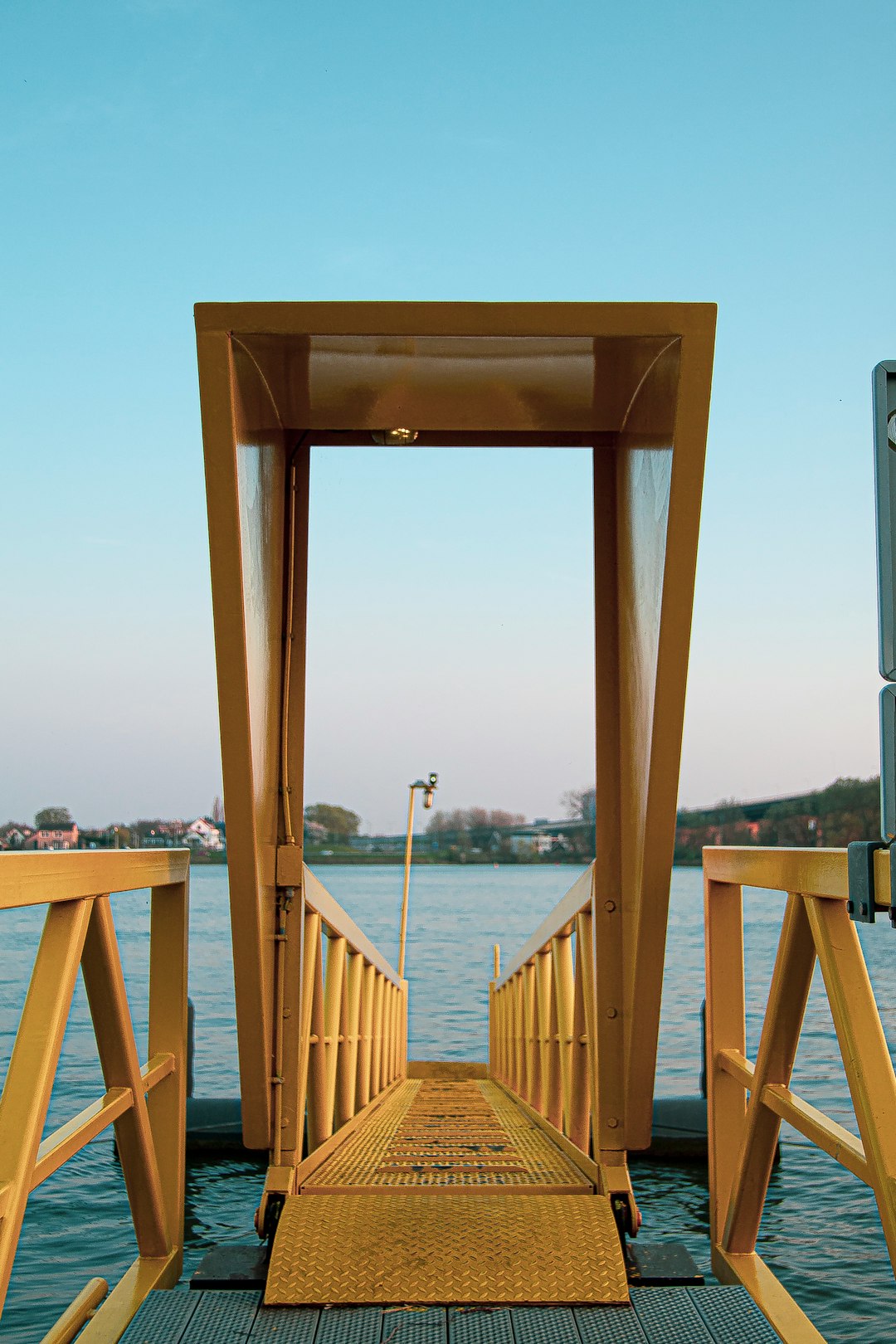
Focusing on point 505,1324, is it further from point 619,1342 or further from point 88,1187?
point 88,1187

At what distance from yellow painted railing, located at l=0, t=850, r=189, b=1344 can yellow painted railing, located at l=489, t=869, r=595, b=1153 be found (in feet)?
4.22

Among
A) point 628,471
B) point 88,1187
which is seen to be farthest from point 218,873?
point 628,471

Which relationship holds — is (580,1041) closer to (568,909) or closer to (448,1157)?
(568,909)

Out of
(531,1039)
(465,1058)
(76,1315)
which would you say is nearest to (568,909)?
(76,1315)

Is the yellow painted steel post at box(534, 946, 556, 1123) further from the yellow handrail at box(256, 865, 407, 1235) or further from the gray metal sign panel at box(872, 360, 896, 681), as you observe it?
the gray metal sign panel at box(872, 360, 896, 681)

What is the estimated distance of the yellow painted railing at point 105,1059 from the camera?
6.08 feet

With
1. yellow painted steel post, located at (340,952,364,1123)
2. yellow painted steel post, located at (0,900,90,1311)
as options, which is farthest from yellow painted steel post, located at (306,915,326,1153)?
yellow painted steel post, located at (0,900,90,1311)

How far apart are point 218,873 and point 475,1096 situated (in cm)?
8456

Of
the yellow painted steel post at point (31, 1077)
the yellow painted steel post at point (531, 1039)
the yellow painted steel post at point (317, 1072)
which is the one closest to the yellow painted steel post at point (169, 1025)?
the yellow painted steel post at point (317, 1072)

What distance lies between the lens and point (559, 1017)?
4.48 metres

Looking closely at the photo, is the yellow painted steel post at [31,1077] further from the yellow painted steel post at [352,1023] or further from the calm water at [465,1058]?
the calm water at [465,1058]

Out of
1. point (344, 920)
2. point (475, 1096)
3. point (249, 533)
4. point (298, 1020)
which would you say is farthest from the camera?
point (475, 1096)

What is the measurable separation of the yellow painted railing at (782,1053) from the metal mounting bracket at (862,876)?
21 mm

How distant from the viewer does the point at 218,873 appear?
88.8 m
